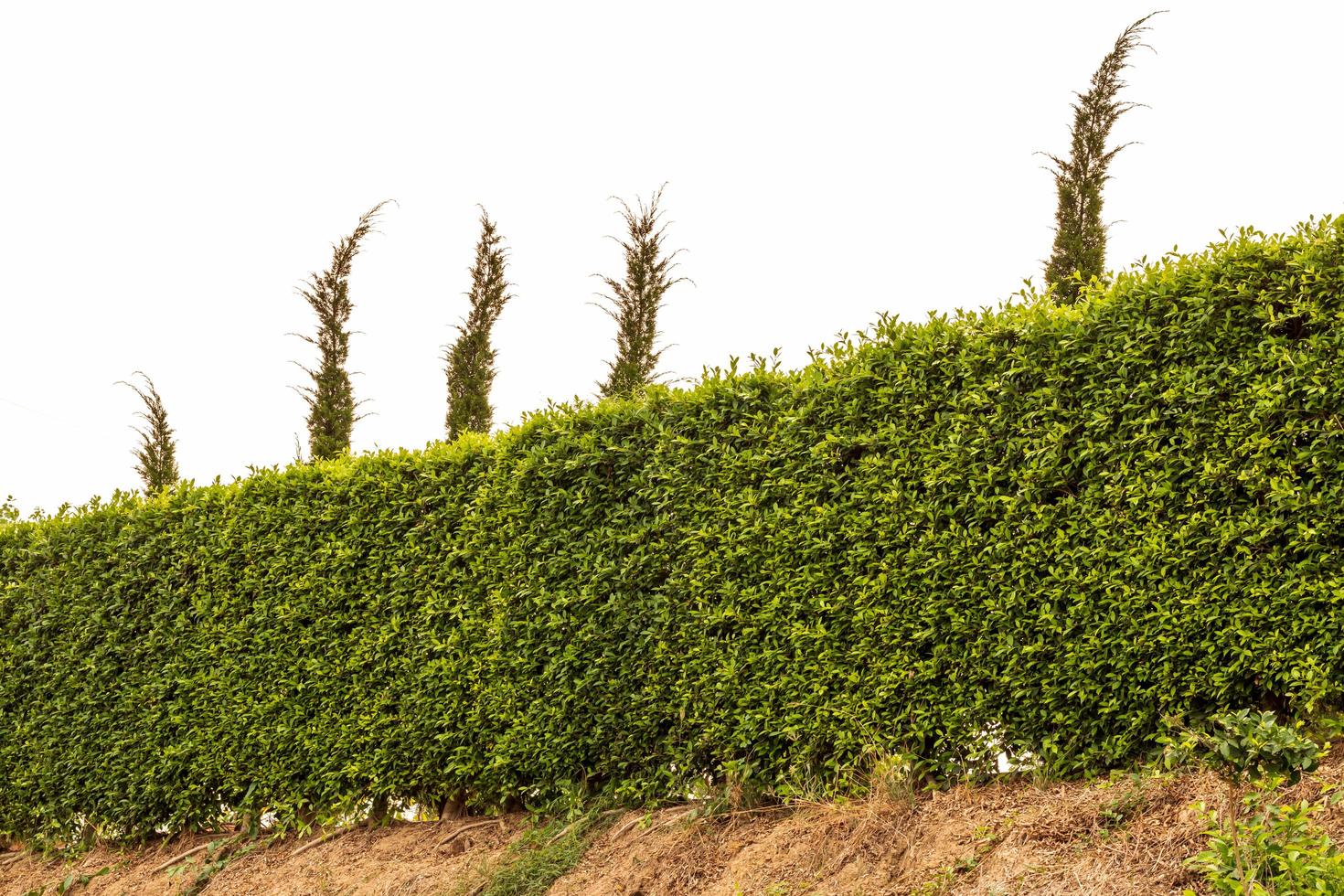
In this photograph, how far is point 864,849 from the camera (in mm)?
5312

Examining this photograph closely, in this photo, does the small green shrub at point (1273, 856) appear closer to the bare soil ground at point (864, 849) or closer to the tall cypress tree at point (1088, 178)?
the bare soil ground at point (864, 849)

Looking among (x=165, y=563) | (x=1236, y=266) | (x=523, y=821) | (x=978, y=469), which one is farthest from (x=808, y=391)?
(x=165, y=563)

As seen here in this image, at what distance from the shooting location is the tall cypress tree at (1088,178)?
11453mm

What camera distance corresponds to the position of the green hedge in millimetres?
4996

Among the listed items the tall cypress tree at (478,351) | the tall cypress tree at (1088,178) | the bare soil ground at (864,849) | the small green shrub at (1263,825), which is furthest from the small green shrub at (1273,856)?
the tall cypress tree at (478,351)

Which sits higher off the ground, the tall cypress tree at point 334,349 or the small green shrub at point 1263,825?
the tall cypress tree at point 334,349

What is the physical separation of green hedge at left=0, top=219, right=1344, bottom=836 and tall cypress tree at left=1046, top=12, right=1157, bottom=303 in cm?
632

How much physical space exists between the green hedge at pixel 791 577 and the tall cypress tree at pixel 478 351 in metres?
5.01

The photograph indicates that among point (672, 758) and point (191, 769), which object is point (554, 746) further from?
point (191, 769)

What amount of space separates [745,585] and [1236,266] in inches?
121

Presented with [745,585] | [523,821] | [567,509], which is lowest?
[523,821]

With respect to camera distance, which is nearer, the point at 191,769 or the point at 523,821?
the point at 523,821

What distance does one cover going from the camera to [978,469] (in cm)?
560

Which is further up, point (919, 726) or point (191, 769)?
point (919, 726)
